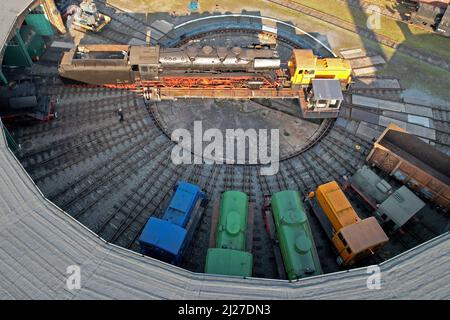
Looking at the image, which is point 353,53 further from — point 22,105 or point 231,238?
point 22,105

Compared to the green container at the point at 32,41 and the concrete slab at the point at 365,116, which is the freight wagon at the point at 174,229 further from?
the green container at the point at 32,41

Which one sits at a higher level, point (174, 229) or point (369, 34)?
point (369, 34)

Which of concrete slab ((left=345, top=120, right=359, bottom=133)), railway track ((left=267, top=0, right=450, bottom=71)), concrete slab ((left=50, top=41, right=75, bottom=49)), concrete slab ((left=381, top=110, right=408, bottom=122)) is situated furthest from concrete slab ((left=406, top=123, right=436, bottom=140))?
concrete slab ((left=50, top=41, right=75, bottom=49))

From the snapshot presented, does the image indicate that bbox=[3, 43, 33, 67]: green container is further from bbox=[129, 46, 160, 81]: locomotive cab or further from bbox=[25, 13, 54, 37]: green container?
bbox=[129, 46, 160, 81]: locomotive cab

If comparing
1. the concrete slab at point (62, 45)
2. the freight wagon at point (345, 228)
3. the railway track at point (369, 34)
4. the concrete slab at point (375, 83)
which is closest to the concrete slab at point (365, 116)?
the concrete slab at point (375, 83)

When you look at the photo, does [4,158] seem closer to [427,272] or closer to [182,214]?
[182,214]

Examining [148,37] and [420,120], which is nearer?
[420,120]

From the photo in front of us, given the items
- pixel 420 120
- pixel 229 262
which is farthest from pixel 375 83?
pixel 229 262
